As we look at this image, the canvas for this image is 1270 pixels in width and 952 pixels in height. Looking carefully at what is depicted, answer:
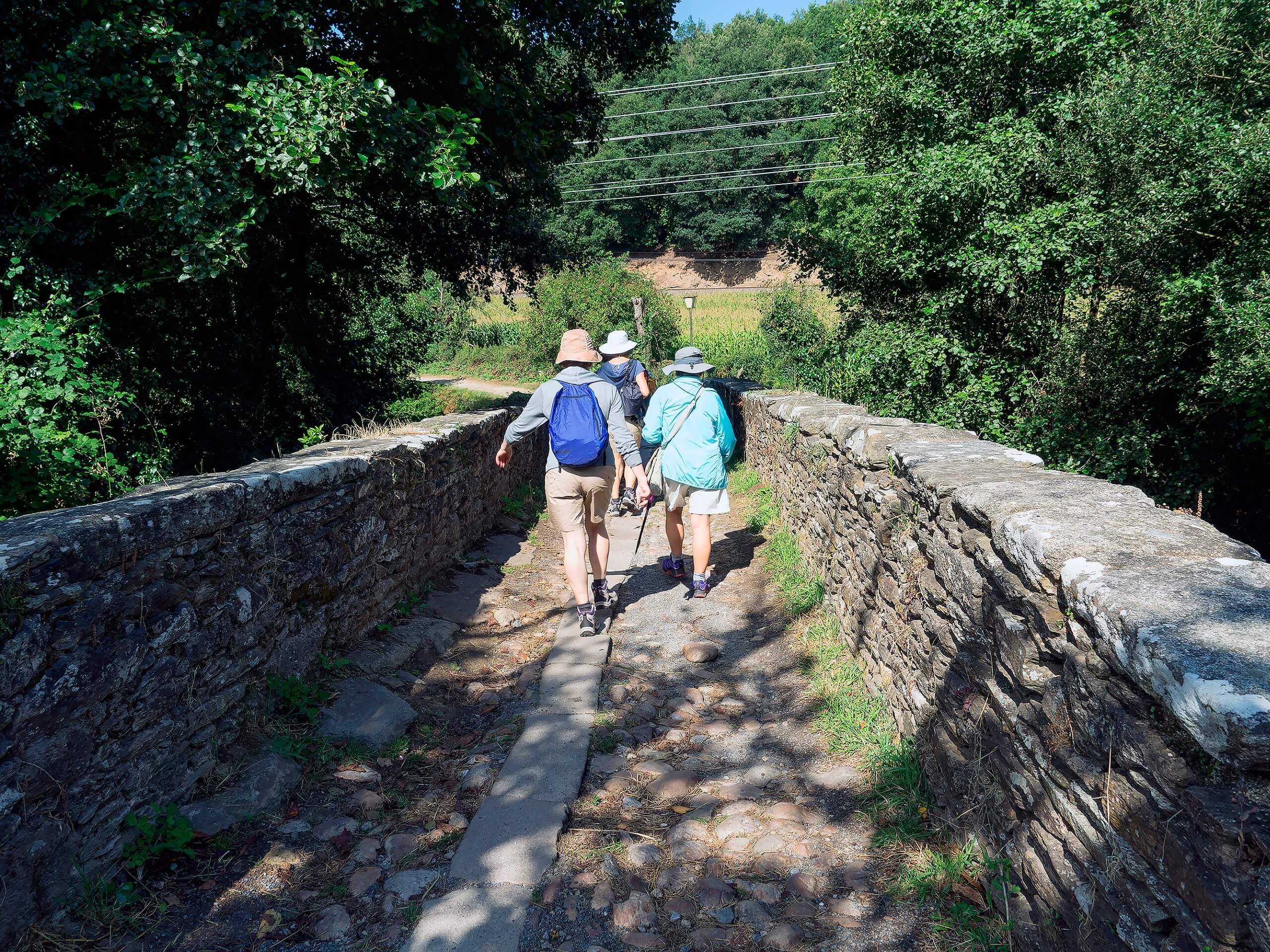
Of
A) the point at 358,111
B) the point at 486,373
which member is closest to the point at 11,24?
the point at 358,111

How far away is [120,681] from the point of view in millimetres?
2762

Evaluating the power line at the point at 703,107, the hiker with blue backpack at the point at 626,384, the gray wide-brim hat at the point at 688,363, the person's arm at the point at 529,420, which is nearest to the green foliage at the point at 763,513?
the hiker with blue backpack at the point at 626,384

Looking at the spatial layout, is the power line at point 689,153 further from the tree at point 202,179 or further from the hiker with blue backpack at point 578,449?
the hiker with blue backpack at point 578,449

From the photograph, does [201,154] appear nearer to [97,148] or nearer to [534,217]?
[97,148]

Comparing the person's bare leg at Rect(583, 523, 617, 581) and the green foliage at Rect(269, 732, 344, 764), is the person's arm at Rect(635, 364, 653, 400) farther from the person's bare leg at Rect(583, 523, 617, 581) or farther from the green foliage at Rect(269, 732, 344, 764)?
the green foliage at Rect(269, 732, 344, 764)

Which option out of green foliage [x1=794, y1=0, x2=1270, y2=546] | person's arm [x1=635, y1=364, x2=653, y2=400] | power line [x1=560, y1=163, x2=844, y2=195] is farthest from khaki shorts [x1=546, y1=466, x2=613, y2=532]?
power line [x1=560, y1=163, x2=844, y2=195]

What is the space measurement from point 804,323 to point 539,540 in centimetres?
1006

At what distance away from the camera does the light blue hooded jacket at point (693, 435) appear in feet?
20.7

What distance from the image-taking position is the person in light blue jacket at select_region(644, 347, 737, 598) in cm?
632

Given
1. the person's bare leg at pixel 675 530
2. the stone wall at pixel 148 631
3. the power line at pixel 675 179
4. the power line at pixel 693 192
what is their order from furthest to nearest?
the power line at pixel 693 192
the power line at pixel 675 179
the person's bare leg at pixel 675 530
the stone wall at pixel 148 631

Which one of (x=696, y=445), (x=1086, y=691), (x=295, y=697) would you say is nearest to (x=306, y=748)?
(x=295, y=697)

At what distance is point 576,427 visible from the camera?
17.6 feet

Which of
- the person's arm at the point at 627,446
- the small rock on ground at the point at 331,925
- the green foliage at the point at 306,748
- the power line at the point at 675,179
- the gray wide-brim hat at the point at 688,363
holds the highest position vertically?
the power line at the point at 675,179

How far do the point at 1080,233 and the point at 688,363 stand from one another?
5.62 meters
